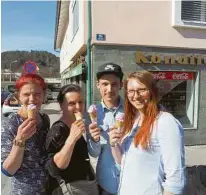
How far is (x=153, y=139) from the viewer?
194cm

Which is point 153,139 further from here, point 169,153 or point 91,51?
point 91,51

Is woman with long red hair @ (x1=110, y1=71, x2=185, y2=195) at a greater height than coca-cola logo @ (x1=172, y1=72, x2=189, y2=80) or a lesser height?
lesser

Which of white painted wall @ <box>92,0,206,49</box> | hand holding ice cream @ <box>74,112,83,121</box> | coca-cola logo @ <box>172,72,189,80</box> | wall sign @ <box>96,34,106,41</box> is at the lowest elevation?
hand holding ice cream @ <box>74,112,83,121</box>

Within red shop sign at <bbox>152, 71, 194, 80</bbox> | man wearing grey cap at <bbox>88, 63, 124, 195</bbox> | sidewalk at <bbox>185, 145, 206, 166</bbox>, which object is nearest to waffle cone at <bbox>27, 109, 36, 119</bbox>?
man wearing grey cap at <bbox>88, 63, 124, 195</bbox>

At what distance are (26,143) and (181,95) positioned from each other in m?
7.70

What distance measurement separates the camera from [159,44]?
8.28 metres

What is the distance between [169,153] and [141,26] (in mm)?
6691

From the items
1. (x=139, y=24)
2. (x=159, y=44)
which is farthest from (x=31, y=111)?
(x=159, y=44)

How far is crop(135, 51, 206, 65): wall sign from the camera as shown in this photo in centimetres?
817

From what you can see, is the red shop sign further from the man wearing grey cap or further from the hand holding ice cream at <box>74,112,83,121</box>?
the hand holding ice cream at <box>74,112,83,121</box>

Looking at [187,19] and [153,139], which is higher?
[187,19]

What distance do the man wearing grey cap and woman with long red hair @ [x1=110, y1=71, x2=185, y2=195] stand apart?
20 centimetres

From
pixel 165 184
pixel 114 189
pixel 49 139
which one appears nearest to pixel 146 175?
pixel 165 184

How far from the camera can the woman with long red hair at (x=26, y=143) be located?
6.53ft
